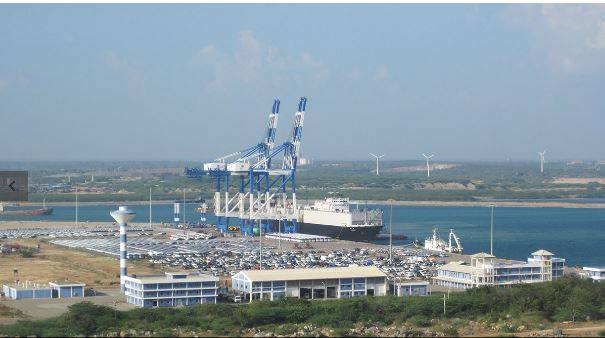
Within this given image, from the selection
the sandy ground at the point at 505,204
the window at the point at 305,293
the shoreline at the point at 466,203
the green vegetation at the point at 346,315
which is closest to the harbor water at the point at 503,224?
the shoreline at the point at 466,203

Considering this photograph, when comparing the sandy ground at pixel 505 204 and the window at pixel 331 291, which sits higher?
the sandy ground at pixel 505 204

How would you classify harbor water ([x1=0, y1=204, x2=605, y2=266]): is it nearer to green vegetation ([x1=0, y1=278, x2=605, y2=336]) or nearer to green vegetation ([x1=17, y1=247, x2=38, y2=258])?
green vegetation ([x1=0, y1=278, x2=605, y2=336])

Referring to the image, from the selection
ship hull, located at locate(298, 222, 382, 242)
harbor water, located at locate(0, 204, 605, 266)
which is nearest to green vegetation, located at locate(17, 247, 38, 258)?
ship hull, located at locate(298, 222, 382, 242)

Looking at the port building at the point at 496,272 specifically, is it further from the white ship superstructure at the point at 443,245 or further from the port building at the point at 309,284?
the white ship superstructure at the point at 443,245

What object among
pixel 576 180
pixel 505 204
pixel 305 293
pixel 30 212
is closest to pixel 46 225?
pixel 30 212

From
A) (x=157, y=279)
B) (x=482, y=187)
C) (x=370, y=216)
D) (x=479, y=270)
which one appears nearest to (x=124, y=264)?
(x=157, y=279)

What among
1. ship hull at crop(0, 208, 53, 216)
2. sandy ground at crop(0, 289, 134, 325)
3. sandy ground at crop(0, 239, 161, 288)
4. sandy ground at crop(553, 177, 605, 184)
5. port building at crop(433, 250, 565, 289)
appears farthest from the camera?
sandy ground at crop(553, 177, 605, 184)

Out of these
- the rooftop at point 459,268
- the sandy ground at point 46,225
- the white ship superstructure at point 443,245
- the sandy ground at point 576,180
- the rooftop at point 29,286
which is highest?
the sandy ground at point 576,180
